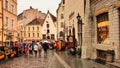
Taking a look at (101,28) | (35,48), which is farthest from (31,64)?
(35,48)

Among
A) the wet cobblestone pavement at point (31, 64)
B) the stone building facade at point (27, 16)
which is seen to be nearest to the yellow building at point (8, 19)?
the wet cobblestone pavement at point (31, 64)

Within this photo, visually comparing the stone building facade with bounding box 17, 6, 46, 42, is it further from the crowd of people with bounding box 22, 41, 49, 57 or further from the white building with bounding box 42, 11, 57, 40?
the crowd of people with bounding box 22, 41, 49, 57

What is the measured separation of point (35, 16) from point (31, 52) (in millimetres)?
81074

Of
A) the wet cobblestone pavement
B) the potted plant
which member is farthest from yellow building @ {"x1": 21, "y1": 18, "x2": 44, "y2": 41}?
the potted plant

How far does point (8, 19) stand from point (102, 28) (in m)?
26.6

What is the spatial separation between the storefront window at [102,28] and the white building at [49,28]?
83.3m

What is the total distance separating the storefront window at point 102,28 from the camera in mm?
22159

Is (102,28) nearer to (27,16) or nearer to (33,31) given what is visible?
(33,31)

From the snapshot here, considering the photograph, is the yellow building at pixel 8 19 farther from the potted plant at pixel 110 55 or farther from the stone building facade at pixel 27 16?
the stone building facade at pixel 27 16

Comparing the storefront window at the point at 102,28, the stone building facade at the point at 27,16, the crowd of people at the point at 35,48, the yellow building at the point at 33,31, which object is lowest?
the crowd of people at the point at 35,48

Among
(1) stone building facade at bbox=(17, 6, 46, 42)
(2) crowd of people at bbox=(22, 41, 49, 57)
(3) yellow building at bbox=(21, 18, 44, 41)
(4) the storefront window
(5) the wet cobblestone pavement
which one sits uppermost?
(1) stone building facade at bbox=(17, 6, 46, 42)

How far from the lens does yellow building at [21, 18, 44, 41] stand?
114m

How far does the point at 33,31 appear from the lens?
115 metres

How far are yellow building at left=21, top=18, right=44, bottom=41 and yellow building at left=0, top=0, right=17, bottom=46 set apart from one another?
59667mm
